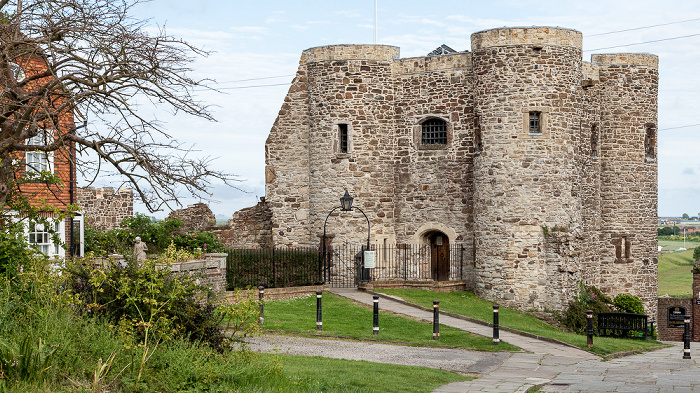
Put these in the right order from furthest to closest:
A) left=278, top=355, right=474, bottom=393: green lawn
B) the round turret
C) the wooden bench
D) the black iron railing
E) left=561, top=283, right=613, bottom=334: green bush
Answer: the round turret → left=561, top=283, right=613, bottom=334: green bush → the black iron railing → the wooden bench → left=278, top=355, right=474, bottom=393: green lawn

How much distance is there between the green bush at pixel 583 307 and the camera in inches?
1034

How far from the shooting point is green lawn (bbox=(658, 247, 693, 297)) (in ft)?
211

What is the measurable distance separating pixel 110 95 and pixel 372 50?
57.8ft

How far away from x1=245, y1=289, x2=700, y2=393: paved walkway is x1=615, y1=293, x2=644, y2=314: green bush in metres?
11.5

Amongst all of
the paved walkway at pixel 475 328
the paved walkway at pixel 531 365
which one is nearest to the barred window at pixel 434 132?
the paved walkway at pixel 475 328

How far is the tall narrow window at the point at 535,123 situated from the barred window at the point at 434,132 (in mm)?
3208

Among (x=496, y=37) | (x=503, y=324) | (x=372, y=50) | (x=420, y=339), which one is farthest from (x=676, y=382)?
(x=372, y=50)

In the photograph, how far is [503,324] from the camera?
2144 cm

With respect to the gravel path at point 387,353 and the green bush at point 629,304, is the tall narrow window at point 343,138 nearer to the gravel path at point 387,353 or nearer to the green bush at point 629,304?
the green bush at point 629,304

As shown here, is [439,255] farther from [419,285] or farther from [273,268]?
[273,268]

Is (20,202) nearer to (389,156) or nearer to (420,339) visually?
(420,339)

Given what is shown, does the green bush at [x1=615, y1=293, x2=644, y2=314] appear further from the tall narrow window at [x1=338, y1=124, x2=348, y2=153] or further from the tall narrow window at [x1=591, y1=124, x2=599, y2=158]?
the tall narrow window at [x1=338, y1=124, x2=348, y2=153]

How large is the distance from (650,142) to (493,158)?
28.7 feet

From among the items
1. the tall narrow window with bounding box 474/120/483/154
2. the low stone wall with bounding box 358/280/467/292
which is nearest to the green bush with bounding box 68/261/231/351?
the low stone wall with bounding box 358/280/467/292
